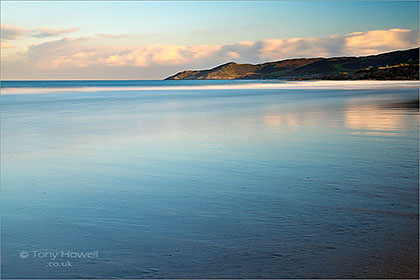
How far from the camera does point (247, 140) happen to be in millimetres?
11117

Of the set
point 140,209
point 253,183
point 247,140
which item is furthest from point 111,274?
point 247,140

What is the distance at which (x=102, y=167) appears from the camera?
26.3 feet

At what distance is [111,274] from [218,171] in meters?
3.99

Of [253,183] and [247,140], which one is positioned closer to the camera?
[253,183]

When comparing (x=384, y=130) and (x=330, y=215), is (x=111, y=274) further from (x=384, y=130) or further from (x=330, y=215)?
(x=384, y=130)

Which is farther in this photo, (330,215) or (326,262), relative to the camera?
(330,215)

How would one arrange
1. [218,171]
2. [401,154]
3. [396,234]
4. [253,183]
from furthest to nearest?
[401,154], [218,171], [253,183], [396,234]

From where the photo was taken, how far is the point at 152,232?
4578 mm

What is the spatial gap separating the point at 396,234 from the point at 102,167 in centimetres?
529

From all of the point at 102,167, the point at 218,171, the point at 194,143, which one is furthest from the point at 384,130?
the point at 102,167

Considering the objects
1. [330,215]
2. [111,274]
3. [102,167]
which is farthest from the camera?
[102,167]

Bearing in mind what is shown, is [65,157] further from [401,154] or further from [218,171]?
[401,154]

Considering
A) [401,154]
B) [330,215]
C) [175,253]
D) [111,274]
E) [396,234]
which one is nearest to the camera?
[111,274]

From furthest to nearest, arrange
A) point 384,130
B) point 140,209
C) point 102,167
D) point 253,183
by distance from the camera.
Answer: point 384,130
point 102,167
point 253,183
point 140,209
